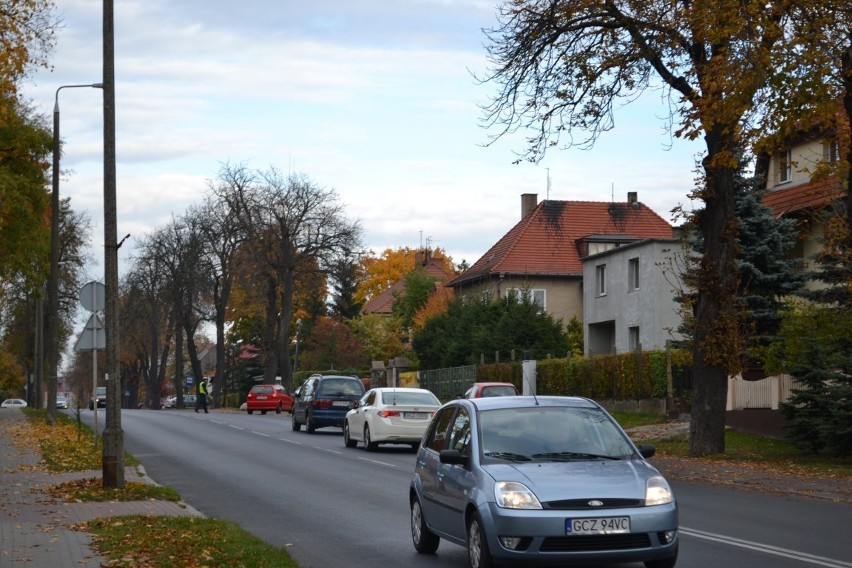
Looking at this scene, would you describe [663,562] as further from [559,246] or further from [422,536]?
[559,246]

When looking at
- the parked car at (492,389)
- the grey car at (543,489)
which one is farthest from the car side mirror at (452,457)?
the parked car at (492,389)

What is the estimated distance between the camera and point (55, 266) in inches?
1612

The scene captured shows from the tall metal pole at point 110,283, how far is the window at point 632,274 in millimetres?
39898

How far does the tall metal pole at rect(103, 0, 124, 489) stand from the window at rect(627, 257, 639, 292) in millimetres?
39898

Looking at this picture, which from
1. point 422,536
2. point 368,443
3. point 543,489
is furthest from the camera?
point 368,443

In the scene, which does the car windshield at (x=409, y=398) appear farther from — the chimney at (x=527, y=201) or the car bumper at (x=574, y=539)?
the chimney at (x=527, y=201)

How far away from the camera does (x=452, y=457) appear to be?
10969 millimetres

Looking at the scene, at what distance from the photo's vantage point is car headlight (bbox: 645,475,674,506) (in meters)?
10.0

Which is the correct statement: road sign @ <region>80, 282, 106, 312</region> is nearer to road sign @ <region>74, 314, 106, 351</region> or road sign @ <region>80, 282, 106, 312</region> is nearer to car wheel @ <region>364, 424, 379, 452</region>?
road sign @ <region>74, 314, 106, 351</region>

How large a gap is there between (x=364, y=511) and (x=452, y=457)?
5.56 meters

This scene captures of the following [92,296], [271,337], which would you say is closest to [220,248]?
[271,337]

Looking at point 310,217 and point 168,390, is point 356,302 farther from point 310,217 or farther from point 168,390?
point 168,390

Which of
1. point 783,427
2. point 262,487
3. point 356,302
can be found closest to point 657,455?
point 783,427

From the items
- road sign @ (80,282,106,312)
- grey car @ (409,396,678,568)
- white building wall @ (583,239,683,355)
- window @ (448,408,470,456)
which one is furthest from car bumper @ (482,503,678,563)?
white building wall @ (583,239,683,355)
